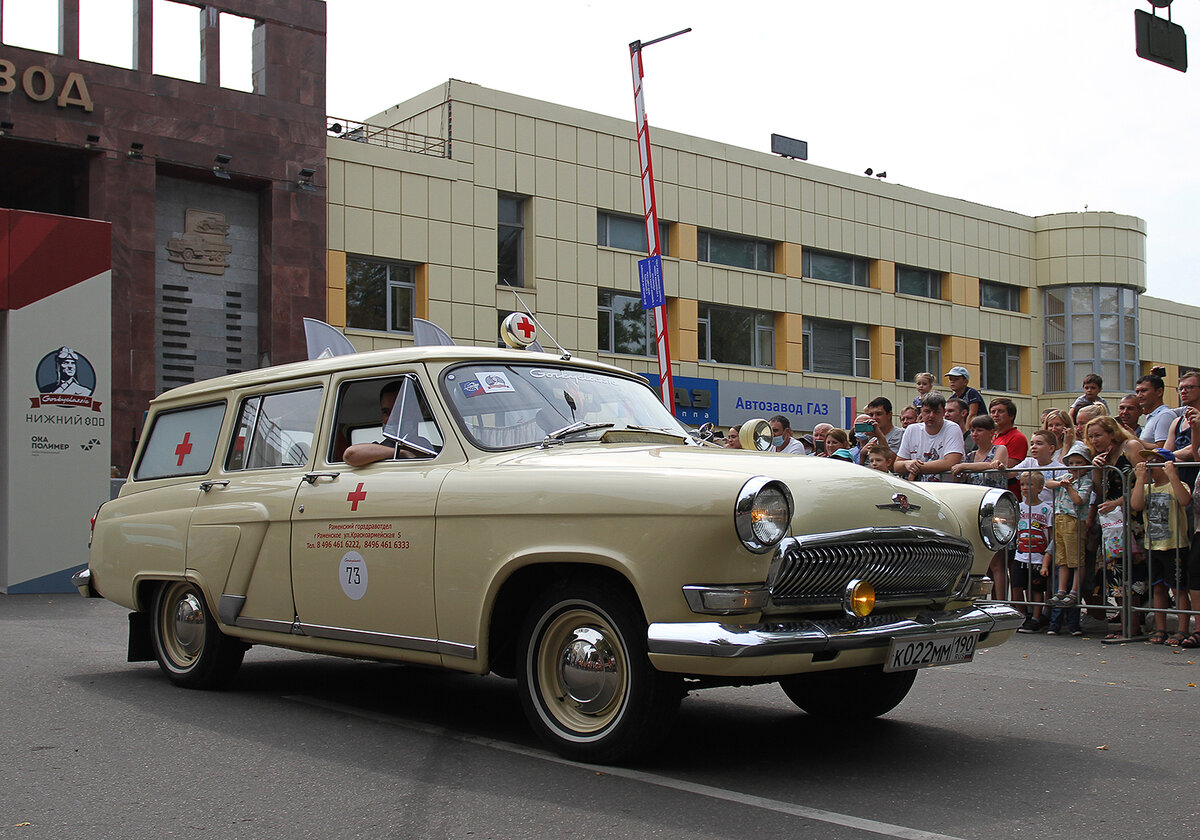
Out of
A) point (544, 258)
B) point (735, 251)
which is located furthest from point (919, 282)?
point (544, 258)

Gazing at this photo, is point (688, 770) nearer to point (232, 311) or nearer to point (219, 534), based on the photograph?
point (219, 534)

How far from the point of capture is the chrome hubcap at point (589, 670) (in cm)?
484

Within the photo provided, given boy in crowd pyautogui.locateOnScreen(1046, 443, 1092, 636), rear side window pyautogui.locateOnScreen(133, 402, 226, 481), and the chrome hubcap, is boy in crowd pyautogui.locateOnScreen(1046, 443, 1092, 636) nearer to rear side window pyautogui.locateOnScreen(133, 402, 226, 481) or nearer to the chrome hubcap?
the chrome hubcap

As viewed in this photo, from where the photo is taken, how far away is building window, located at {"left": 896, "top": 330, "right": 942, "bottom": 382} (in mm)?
39625

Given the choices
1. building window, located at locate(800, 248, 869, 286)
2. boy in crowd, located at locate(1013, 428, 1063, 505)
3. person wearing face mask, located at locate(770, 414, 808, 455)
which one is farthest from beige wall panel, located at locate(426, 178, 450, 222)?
boy in crowd, located at locate(1013, 428, 1063, 505)

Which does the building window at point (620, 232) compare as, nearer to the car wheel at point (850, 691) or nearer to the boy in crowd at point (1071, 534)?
the boy in crowd at point (1071, 534)

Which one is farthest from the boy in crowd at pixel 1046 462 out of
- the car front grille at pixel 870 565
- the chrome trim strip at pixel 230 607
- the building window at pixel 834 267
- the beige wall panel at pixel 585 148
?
the building window at pixel 834 267

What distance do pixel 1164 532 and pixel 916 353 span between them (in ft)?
104

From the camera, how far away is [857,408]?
125 feet

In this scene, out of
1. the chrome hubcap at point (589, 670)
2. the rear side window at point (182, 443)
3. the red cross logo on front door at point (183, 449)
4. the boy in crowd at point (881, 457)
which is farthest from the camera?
the boy in crowd at point (881, 457)

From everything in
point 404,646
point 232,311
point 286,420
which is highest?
point 232,311

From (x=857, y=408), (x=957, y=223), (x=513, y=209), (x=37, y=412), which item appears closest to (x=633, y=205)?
(x=513, y=209)

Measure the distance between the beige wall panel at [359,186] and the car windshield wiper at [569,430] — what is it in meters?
22.0

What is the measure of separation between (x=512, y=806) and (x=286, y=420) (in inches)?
122
